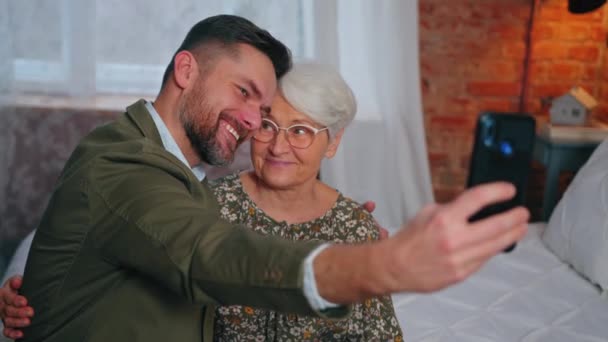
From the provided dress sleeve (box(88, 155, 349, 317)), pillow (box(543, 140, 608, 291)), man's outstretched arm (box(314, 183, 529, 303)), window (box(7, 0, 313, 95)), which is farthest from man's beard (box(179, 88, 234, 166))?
window (box(7, 0, 313, 95))

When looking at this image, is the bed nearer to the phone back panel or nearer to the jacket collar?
the phone back panel

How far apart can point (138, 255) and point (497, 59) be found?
3.33 metres

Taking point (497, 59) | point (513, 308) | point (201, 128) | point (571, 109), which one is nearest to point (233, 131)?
point (201, 128)

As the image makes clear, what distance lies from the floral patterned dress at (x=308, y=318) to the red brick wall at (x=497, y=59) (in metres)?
2.30

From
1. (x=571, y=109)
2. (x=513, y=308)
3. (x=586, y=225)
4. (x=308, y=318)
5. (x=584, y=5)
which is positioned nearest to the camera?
(x=308, y=318)

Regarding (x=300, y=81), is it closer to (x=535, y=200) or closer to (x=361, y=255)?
(x=361, y=255)

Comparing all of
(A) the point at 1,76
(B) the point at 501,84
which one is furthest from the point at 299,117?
(B) the point at 501,84

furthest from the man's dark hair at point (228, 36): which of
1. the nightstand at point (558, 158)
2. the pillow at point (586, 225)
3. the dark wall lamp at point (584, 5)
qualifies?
the nightstand at point (558, 158)

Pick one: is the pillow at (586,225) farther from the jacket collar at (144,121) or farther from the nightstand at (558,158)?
the jacket collar at (144,121)

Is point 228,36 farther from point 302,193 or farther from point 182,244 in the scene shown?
point 182,244

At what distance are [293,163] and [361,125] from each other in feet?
6.27

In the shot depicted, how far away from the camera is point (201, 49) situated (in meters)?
1.56

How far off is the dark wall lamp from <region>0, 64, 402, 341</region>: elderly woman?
190 cm

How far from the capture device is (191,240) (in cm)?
98
